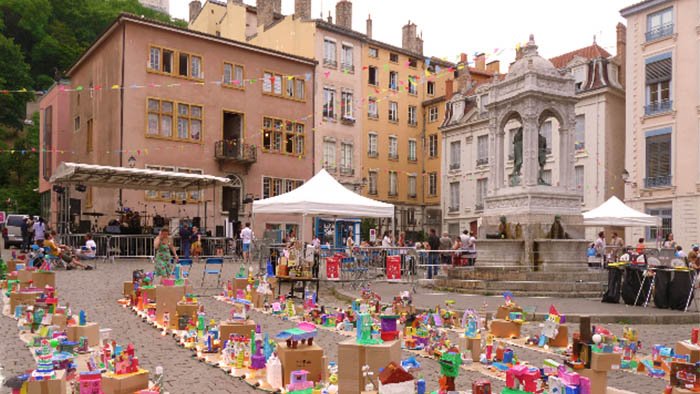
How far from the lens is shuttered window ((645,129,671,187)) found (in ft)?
92.7

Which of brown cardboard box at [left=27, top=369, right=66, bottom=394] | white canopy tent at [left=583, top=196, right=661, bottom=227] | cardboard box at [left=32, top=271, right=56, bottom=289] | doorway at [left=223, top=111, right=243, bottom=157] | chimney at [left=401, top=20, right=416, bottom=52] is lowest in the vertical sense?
brown cardboard box at [left=27, top=369, right=66, bottom=394]

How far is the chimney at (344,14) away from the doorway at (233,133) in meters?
11.7

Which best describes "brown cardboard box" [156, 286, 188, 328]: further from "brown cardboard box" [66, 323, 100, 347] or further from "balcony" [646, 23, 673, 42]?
"balcony" [646, 23, 673, 42]

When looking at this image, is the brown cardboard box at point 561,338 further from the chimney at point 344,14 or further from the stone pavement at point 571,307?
the chimney at point 344,14

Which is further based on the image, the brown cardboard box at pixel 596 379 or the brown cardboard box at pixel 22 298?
the brown cardboard box at pixel 22 298

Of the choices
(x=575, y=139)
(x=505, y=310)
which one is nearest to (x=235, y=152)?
(x=575, y=139)

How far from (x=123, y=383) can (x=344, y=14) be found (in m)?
38.6

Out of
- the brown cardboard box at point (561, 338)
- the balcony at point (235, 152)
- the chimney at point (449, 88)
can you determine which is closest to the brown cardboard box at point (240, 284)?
the brown cardboard box at point (561, 338)

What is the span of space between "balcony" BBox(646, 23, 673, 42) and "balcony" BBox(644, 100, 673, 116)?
3112 millimetres

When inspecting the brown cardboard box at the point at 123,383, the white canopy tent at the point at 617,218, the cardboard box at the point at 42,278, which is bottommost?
the brown cardboard box at the point at 123,383

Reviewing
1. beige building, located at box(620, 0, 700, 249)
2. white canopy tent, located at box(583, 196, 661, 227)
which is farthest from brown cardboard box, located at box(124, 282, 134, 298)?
beige building, located at box(620, 0, 700, 249)

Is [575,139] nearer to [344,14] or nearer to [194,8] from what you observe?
[344,14]

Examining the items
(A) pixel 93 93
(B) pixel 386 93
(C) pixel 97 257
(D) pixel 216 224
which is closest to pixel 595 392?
(C) pixel 97 257

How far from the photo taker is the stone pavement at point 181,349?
6105mm
